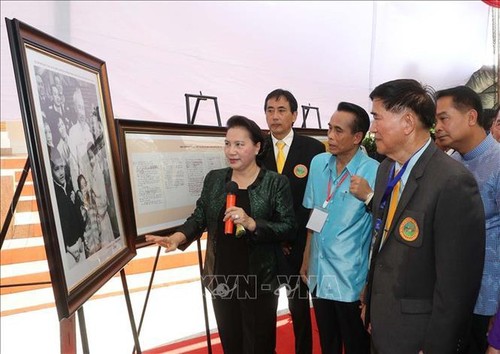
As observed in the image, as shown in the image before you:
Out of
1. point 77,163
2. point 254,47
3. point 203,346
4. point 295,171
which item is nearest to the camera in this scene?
point 77,163

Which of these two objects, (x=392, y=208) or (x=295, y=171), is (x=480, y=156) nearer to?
(x=392, y=208)

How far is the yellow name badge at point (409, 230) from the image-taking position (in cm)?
105

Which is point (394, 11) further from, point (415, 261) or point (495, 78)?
point (415, 261)

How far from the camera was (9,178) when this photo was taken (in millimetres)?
3043

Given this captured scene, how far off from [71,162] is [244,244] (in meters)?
0.83

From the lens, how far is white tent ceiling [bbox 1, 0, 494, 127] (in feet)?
7.85

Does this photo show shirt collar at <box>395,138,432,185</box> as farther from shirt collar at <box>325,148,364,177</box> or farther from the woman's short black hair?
the woman's short black hair

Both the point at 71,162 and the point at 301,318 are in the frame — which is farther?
the point at 301,318

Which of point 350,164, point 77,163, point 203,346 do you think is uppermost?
point 77,163

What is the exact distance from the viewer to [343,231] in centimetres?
165

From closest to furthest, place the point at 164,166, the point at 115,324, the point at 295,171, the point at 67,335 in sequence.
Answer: the point at 67,335, the point at 164,166, the point at 295,171, the point at 115,324

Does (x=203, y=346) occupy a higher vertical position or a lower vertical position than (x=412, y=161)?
lower

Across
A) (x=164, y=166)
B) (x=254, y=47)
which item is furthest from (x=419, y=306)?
(x=254, y=47)

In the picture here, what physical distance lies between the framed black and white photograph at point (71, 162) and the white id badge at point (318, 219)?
792mm
